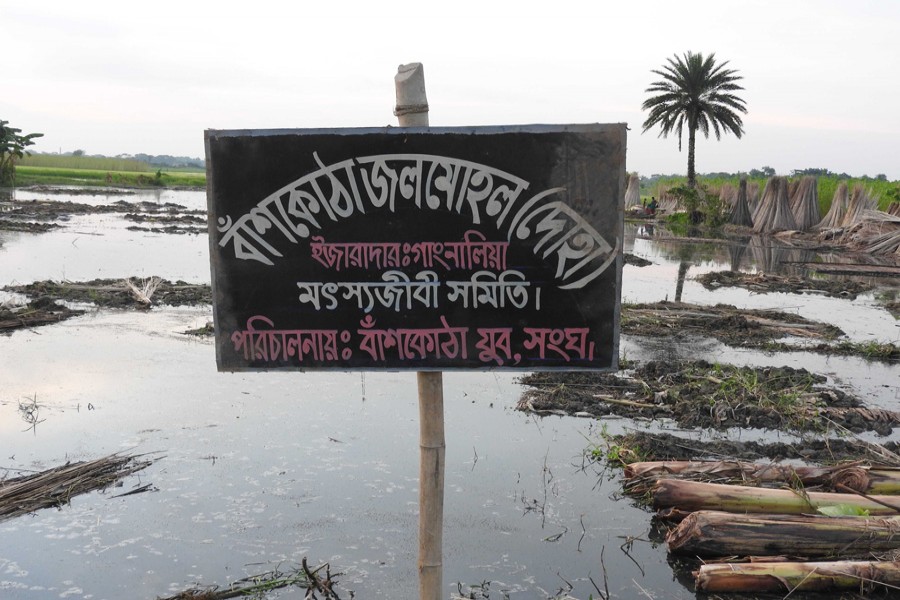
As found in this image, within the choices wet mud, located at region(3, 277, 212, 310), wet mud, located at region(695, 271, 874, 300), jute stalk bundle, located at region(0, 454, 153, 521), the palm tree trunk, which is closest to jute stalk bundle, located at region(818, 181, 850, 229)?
the palm tree trunk

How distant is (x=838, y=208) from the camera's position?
30.9 metres

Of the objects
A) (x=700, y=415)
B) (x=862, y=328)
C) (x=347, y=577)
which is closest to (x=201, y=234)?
(x=862, y=328)

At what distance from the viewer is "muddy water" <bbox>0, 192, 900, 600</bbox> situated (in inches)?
191

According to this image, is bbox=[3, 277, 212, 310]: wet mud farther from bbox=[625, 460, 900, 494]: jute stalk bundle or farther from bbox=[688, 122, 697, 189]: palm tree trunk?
bbox=[688, 122, 697, 189]: palm tree trunk

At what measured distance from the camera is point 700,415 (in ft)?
25.3

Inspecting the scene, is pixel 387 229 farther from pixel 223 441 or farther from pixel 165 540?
pixel 223 441

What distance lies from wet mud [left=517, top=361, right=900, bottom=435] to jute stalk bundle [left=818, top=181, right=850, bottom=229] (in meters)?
24.2

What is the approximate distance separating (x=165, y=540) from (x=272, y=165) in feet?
9.43

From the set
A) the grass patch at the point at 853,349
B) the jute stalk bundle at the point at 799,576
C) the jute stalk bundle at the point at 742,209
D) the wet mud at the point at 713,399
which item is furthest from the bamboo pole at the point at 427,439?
the jute stalk bundle at the point at 742,209

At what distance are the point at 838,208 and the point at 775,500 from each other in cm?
2896

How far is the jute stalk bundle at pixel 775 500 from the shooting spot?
508 cm

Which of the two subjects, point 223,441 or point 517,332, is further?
point 223,441

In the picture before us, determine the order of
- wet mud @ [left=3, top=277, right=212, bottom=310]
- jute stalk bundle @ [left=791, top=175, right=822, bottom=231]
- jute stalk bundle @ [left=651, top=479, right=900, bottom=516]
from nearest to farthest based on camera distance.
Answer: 1. jute stalk bundle @ [left=651, top=479, right=900, bottom=516]
2. wet mud @ [left=3, top=277, right=212, bottom=310]
3. jute stalk bundle @ [left=791, top=175, right=822, bottom=231]

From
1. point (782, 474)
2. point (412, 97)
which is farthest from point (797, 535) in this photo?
point (412, 97)
